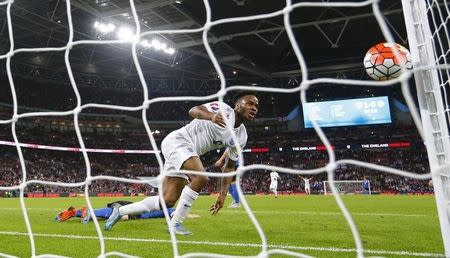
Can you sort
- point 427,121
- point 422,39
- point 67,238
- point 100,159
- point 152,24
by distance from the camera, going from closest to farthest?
point 427,121 < point 422,39 < point 67,238 < point 152,24 < point 100,159

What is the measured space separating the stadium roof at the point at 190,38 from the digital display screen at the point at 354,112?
257 cm

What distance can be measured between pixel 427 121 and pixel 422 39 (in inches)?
19.7

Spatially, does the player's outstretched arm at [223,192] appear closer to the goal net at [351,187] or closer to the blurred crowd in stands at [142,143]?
the goal net at [351,187]

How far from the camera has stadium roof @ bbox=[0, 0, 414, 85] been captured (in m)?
18.0

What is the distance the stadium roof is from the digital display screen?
2.57 metres

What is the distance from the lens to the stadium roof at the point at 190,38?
18047 millimetres

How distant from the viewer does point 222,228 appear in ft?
17.7

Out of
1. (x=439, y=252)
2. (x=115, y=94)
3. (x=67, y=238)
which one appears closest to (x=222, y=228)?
(x=67, y=238)

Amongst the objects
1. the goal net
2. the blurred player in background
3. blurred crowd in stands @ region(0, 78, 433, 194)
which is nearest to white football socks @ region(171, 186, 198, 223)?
the blurred player in background

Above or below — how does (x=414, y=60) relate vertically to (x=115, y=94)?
below

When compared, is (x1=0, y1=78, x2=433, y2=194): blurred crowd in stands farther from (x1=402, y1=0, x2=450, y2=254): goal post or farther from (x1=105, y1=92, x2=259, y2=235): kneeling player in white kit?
(x1=402, y1=0, x2=450, y2=254): goal post

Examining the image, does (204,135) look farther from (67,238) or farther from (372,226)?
(372,226)

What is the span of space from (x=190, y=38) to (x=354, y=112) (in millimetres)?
12161

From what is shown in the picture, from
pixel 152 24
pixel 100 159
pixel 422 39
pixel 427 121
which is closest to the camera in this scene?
pixel 427 121
